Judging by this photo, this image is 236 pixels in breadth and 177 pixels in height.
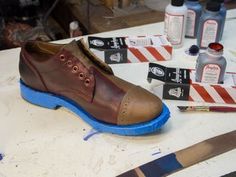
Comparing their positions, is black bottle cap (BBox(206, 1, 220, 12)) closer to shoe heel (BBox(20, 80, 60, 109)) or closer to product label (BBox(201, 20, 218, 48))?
product label (BBox(201, 20, 218, 48))

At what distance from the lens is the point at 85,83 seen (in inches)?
25.6

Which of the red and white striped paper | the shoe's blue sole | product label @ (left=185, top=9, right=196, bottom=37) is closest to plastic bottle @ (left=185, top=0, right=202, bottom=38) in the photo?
A: product label @ (left=185, top=9, right=196, bottom=37)

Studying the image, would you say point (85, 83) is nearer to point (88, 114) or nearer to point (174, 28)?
point (88, 114)

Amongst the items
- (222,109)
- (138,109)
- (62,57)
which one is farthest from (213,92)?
(62,57)

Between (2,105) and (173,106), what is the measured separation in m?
0.33

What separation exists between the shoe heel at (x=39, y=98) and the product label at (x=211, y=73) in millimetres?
294

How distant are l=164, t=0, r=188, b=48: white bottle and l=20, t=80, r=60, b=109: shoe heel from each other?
0.34 m

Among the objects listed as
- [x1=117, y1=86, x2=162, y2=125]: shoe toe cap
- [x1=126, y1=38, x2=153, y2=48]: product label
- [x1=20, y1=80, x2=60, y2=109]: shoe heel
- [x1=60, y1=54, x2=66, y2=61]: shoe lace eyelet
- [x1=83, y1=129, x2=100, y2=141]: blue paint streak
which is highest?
[x1=60, y1=54, x2=66, y2=61]: shoe lace eyelet

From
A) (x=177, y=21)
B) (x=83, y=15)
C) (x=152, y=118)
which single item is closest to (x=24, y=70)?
(x=152, y=118)

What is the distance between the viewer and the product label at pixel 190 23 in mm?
910

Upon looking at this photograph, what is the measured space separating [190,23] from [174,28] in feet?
0.25

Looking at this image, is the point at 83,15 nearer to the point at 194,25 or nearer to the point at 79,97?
the point at 194,25

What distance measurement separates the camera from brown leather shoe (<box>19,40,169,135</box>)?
0.62 m

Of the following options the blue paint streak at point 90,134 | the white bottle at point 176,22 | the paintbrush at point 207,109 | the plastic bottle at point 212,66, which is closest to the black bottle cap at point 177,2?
the white bottle at point 176,22
